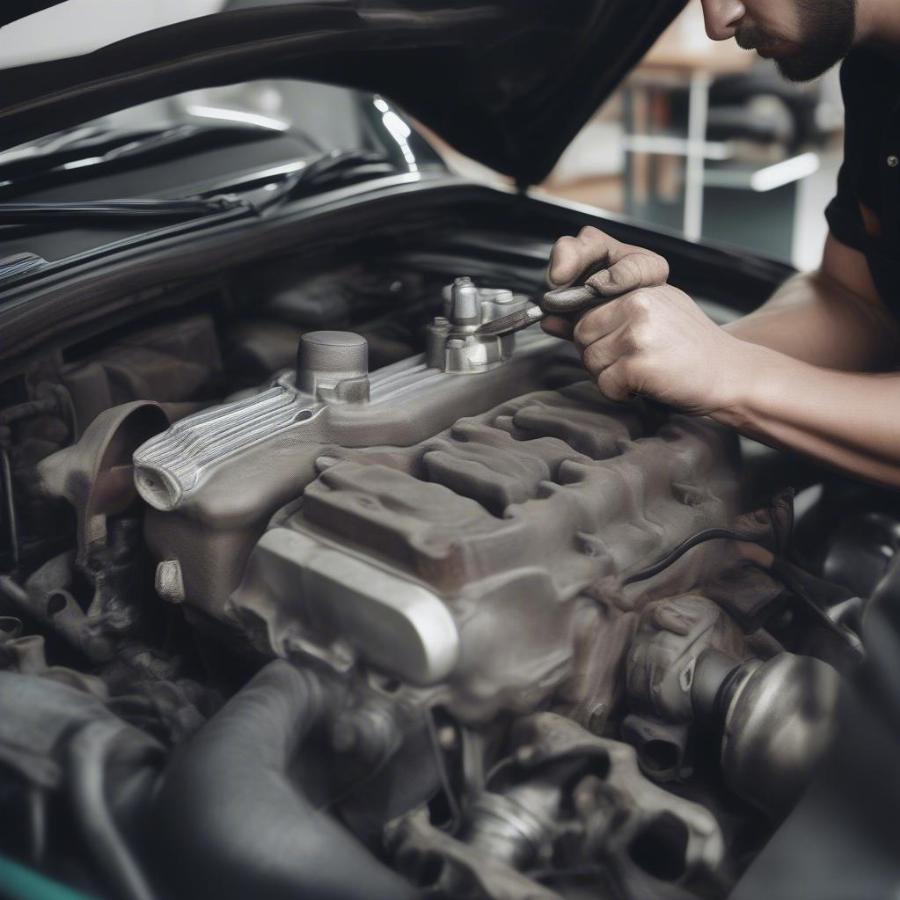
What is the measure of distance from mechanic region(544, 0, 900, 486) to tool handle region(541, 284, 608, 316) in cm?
1

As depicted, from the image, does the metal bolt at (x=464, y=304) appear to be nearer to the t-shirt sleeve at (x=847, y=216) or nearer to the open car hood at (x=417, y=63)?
the open car hood at (x=417, y=63)

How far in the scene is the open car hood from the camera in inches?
39.6

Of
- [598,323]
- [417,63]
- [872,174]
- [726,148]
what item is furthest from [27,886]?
[726,148]

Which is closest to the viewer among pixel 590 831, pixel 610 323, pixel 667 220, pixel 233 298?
pixel 590 831

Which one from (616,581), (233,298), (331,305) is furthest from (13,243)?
(616,581)

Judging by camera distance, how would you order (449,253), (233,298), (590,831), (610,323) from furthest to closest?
(449,253) < (233,298) < (610,323) < (590,831)

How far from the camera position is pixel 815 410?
1036 millimetres

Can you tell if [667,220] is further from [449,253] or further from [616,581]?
[616,581]

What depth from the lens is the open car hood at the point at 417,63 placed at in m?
1.00

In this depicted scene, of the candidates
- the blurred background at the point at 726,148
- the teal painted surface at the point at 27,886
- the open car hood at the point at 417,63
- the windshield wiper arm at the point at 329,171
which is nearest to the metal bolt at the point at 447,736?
the teal painted surface at the point at 27,886

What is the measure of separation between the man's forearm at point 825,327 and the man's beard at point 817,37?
28 centimetres

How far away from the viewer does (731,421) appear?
1.03 meters

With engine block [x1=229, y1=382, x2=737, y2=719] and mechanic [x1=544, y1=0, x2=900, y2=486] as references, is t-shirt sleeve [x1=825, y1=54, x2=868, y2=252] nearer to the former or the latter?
mechanic [x1=544, y1=0, x2=900, y2=486]

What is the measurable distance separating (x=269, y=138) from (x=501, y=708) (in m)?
1.08
